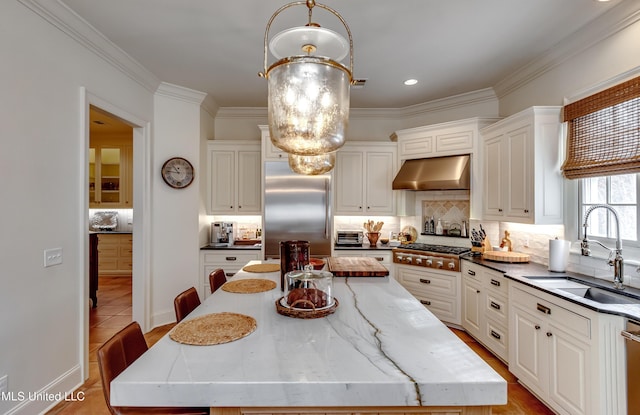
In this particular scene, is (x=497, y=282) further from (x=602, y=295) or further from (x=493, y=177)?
(x=493, y=177)

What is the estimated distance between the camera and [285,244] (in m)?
1.94

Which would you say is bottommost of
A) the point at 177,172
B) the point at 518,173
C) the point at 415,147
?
the point at 518,173

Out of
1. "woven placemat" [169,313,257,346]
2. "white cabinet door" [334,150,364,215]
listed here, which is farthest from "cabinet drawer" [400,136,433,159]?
"woven placemat" [169,313,257,346]

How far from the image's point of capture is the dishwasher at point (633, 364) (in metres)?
1.64

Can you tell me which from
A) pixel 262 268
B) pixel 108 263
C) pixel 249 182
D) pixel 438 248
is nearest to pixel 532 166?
pixel 438 248

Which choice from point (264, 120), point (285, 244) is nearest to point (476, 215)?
point (285, 244)

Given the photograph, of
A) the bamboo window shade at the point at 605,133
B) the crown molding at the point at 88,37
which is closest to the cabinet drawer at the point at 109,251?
the crown molding at the point at 88,37

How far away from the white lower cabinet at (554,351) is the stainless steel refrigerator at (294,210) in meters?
2.22

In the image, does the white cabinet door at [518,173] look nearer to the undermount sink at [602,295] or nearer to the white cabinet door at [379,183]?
the undermount sink at [602,295]

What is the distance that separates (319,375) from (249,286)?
3.84 ft

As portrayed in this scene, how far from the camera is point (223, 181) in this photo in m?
4.44

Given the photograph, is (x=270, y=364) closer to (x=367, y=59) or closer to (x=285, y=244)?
(x=285, y=244)

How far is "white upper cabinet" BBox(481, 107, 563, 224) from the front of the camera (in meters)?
2.80

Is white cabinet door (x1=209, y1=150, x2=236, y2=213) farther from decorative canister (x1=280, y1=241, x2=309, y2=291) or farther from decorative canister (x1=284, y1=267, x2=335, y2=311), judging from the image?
decorative canister (x1=284, y1=267, x2=335, y2=311)
